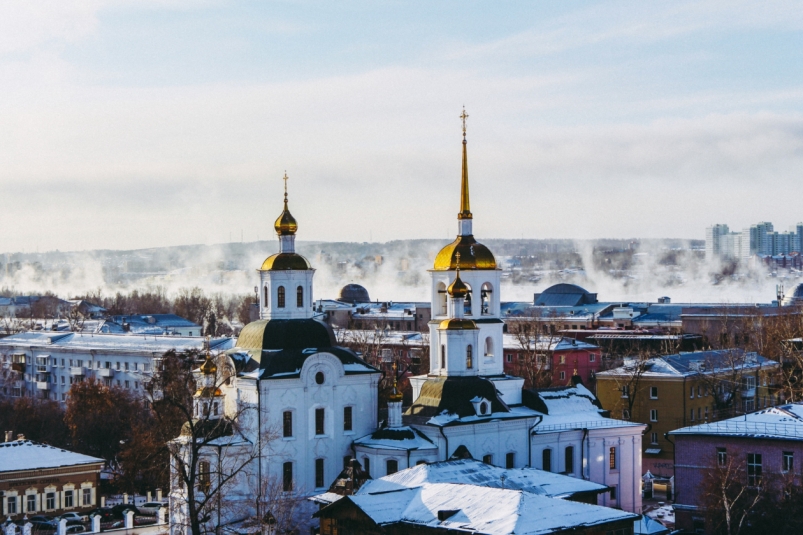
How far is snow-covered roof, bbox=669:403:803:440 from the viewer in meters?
31.2

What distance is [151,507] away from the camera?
129ft

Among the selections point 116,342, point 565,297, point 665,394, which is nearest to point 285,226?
point 665,394

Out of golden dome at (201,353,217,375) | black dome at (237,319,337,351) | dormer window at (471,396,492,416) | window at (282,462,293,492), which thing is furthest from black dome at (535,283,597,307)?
golden dome at (201,353,217,375)

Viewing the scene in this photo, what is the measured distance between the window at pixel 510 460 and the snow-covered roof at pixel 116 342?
2629 centimetres

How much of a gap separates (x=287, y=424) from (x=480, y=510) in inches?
398

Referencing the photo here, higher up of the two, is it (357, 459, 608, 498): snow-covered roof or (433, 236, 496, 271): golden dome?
(433, 236, 496, 271): golden dome

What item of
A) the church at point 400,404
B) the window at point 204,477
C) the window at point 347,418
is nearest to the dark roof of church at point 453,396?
the church at point 400,404

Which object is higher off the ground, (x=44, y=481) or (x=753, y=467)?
(x=753, y=467)

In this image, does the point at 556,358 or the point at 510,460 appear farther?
the point at 556,358

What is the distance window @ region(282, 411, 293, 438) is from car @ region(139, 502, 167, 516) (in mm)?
7057

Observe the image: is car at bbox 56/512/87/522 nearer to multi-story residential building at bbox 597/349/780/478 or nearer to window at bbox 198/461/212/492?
window at bbox 198/461/212/492

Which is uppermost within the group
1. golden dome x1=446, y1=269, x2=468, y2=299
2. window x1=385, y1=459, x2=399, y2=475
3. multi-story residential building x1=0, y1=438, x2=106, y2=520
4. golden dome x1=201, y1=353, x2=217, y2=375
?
golden dome x1=446, y1=269, x2=468, y2=299

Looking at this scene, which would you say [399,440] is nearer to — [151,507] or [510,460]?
[510,460]

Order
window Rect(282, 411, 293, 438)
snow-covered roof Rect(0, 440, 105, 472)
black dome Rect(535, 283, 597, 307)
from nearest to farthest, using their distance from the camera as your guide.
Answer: window Rect(282, 411, 293, 438) < snow-covered roof Rect(0, 440, 105, 472) < black dome Rect(535, 283, 597, 307)
